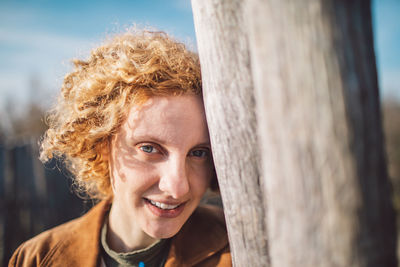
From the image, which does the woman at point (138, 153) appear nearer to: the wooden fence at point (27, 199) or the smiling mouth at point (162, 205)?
the smiling mouth at point (162, 205)

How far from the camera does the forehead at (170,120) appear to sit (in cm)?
144

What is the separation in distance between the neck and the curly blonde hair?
1.15 feet

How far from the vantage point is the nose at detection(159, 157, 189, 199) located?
141cm

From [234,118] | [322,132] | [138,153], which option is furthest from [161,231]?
[322,132]

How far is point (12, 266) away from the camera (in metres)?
1.92

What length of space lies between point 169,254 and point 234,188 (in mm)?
922

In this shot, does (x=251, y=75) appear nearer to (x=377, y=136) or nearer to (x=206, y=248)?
(x=377, y=136)

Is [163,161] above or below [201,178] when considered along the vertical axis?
above

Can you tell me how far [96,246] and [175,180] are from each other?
3.00 ft

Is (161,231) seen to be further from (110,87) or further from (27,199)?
(27,199)

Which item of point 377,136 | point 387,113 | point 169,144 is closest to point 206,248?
point 169,144

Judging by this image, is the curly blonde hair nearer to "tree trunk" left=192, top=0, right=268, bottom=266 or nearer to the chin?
"tree trunk" left=192, top=0, right=268, bottom=266

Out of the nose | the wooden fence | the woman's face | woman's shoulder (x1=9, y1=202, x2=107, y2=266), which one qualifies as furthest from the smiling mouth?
the wooden fence

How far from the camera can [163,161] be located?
1.50 metres
